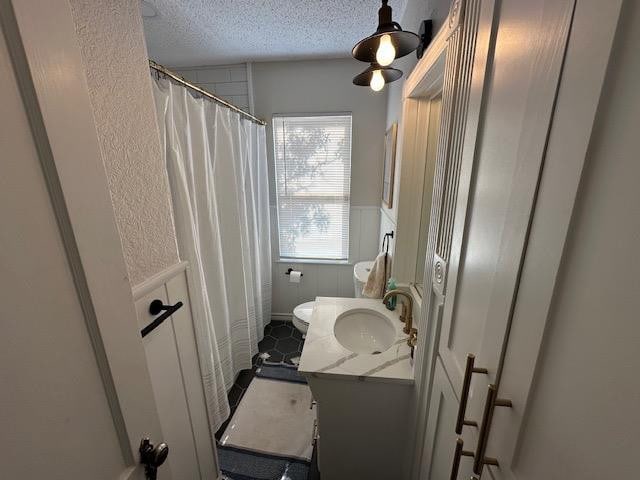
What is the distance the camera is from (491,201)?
0.52 m

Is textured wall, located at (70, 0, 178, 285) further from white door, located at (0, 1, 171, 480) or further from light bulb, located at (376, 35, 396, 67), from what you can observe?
light bulb, located at (376, 35, 396, 67)

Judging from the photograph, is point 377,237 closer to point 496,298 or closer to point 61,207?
point 496,298

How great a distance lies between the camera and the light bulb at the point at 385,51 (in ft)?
2.81

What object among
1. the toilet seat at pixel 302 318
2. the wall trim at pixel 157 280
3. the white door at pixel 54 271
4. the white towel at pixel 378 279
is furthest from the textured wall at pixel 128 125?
the toilet seat at pixel 302 318

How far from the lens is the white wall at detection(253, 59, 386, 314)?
2.14 meters

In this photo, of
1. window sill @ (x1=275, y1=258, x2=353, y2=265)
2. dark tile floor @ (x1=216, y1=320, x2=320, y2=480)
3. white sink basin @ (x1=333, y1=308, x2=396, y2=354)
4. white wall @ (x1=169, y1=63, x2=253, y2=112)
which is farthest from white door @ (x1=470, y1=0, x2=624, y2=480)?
white wall @ (x1=169, y1=63, x2=253, y2=112)

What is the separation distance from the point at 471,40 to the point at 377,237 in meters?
1.88

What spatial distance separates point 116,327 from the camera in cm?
48

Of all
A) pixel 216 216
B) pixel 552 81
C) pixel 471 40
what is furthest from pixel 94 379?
pixel 216 216

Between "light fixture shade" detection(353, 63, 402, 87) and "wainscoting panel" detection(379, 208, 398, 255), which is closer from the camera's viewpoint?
"light fixture shade" detection(353, 63, 402, 87)

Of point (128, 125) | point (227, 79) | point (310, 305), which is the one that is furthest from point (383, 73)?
point (310, 305)

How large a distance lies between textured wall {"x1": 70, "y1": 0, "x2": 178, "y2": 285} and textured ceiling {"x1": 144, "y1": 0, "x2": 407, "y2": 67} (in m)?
1.02

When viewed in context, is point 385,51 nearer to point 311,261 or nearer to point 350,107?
point 350,107

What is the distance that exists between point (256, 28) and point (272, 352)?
2.46 m
